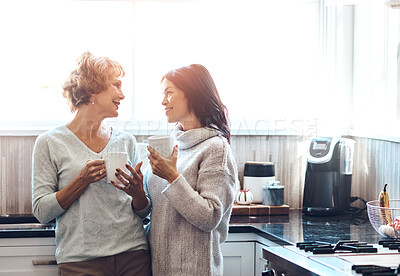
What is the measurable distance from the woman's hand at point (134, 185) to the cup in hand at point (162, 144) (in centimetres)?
11

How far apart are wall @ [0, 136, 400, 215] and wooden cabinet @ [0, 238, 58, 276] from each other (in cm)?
53

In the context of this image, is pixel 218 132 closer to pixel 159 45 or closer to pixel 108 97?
pixel 108 97

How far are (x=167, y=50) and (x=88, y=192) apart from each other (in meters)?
1.32

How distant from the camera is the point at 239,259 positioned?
269cm

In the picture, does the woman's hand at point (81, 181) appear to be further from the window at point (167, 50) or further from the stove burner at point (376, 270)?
the window at point (167, 50)

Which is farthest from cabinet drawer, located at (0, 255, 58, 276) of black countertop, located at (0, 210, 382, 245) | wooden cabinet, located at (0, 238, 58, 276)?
black countertop, located at (0, 210, 382, 245)

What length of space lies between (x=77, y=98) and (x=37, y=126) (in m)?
0.98

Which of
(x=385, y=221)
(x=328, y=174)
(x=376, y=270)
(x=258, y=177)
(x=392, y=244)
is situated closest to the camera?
(x=376, y=270)

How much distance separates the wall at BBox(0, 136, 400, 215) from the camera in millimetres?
2963

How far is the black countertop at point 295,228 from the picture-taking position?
2.50m

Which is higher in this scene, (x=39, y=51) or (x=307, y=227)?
(x=39, y=51)

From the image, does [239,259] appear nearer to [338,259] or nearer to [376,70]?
[338,259]

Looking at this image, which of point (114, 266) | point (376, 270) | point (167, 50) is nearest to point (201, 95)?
point (114, 266)

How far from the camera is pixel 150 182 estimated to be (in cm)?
217
